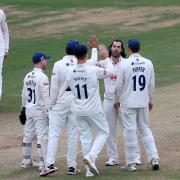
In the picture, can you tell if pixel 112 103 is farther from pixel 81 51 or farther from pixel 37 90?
pixel 81 51

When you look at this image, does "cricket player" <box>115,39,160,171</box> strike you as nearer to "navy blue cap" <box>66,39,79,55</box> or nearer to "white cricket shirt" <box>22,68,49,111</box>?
"navy blue cap" <box>66,39,79,55</box>

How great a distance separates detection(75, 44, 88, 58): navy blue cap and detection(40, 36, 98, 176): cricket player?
42 centimetres

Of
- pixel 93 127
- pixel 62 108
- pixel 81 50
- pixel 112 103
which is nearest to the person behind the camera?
pixel 81 50

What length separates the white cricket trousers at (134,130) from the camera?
13625 millimetres

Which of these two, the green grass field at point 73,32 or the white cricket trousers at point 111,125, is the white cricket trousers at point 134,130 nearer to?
the white cricket trousers at point 111,125

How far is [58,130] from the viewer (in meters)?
13.8

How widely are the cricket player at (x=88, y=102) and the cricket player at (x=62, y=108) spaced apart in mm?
327

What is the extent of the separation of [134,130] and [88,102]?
1.03 meters

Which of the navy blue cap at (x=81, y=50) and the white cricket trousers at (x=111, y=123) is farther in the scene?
the white cricket trousers at (x=111, y=123)

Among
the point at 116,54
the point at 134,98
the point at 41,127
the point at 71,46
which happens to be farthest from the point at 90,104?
the point at 116,54

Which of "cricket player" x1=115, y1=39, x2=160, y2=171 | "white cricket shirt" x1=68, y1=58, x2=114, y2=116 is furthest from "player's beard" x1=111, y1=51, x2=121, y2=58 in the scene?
"white cricket shirt" x1=68, y1=58, x2=114, y2=116

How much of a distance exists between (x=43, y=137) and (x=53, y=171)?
658mm

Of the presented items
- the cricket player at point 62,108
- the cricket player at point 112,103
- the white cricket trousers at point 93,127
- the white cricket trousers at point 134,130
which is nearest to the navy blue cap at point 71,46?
the cricket player at point 62,108

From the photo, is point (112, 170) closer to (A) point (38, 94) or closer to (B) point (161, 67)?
(A) point (38, 94)
